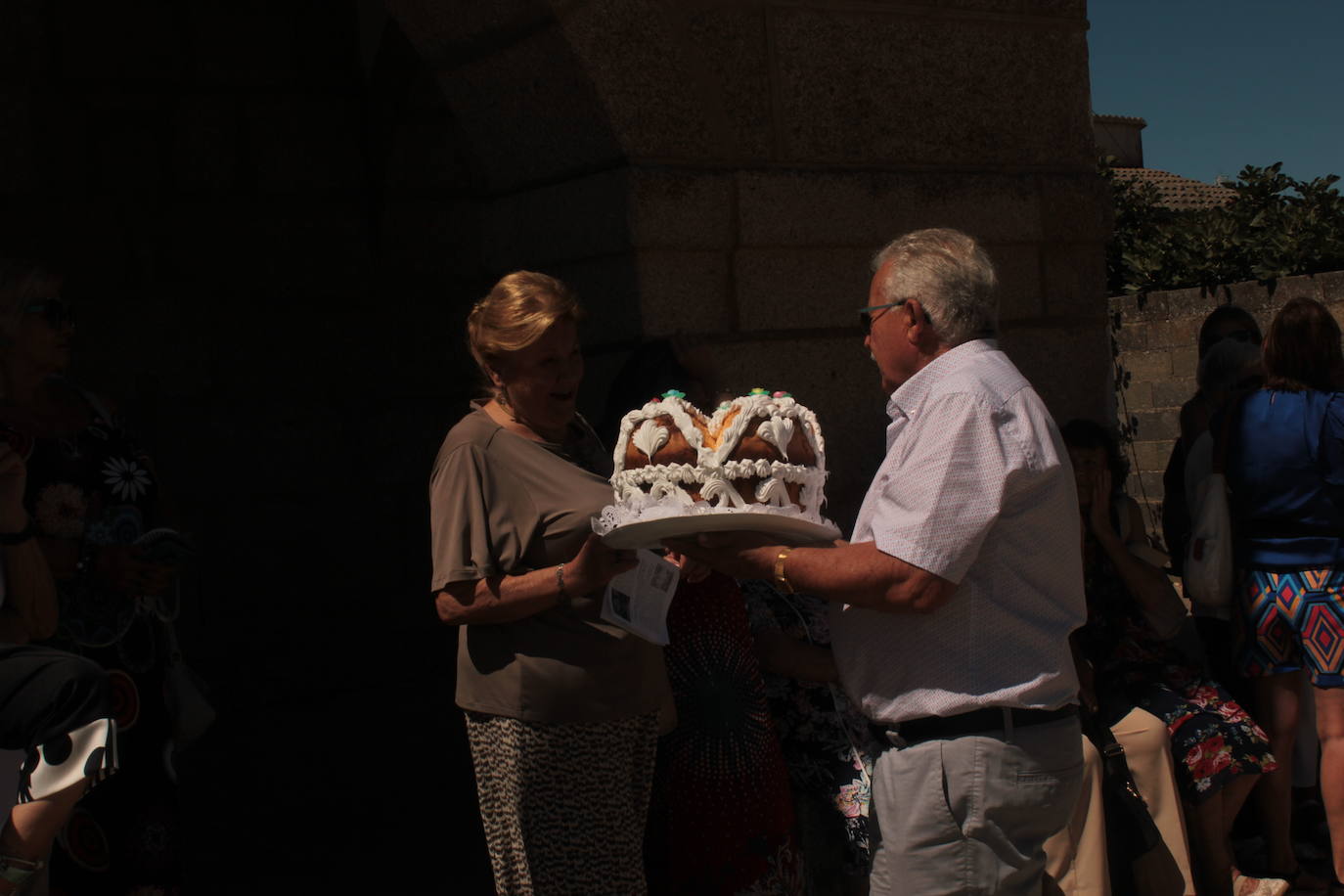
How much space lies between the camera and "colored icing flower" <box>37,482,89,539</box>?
3.24 m

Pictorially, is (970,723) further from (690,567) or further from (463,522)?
(463,522)

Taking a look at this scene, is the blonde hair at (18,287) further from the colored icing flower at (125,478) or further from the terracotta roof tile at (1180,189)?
the terracotta roof tile at (1180,189)

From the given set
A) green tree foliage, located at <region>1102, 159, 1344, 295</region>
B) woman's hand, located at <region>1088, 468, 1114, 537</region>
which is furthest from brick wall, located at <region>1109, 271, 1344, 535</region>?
woman's hand, located at <region>1088, 468, 1114, 537</region>

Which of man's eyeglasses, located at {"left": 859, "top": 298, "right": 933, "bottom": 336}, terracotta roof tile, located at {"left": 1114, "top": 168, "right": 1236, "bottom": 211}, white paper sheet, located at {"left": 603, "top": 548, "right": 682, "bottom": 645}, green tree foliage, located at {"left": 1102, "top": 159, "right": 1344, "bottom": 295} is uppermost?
terracotta roof tile, located at {"left": 1114, "top": 168, "right": 1236, "bottom": 211}

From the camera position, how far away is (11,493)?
2.89 metres

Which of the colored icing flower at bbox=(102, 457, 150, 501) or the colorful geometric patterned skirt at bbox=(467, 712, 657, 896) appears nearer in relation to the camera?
the colorful geometric patterned skirt at bbox=(467, 712, 657, 896)

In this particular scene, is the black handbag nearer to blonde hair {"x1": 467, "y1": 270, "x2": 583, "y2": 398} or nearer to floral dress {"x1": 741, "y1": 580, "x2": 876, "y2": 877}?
floral dress {"x1": 741, "y1": 580, "x2": 876, "y2": 877}

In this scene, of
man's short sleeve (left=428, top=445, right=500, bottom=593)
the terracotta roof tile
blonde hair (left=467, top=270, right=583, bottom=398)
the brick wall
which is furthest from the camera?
the terracotta roof tile

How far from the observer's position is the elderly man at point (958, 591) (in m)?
2.42

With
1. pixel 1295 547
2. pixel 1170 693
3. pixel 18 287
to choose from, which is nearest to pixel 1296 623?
pixel 1295 547

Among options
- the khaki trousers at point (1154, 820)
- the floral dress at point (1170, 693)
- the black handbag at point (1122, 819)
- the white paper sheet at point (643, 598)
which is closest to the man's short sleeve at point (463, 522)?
the white paper sheet at point (643, 598)

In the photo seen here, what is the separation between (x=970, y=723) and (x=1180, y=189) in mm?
23473

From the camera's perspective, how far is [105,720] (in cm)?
266

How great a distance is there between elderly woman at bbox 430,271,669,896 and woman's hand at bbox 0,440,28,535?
33.8 inches
